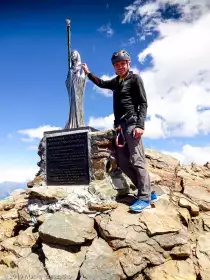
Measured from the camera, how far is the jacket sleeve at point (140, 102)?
5.92 m

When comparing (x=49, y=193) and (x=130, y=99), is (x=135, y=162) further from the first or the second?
(x=49, y=193)

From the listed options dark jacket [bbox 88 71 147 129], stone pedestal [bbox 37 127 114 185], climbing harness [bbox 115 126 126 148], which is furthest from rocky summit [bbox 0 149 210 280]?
dark jacket [bbox 88 71 147 129]

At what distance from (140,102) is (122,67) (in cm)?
94

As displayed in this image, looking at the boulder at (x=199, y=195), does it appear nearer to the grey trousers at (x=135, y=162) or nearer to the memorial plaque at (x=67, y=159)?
the grey trousers at (x=135, y=162)

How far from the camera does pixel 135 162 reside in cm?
594

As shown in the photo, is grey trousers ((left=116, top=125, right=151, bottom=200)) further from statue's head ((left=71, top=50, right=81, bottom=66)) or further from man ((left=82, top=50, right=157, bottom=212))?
statue's head ((left=71, top=50, right=81, bottom=66))

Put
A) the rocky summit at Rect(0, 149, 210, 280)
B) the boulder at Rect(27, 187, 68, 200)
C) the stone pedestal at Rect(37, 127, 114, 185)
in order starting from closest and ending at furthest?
the rocky summit at Rect(0, 149, 210, 280) → the boulder at Rect(27, 187, 68, 200) → the stone pedestal at Rect(37, 127, 114, 185)

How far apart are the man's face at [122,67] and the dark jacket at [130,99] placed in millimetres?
156

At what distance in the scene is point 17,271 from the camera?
17.0 feet

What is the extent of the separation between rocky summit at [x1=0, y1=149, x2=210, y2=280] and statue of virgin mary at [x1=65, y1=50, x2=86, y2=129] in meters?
2.36

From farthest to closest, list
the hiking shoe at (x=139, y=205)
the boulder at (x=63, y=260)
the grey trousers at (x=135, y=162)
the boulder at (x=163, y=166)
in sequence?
1. the boulder at (x=163, y=166)
2. the grey trousers at (x=135, y=162)
3. the hiking shoe at (x=139, y=205)
4. the boulder at (x=63, y=260)

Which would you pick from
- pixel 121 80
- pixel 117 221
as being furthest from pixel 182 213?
pixel 121 80

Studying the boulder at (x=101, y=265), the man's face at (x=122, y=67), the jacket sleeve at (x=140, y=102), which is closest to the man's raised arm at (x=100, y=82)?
the man's face at (x=122, y=67)

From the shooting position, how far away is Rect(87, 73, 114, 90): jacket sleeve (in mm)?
6727
